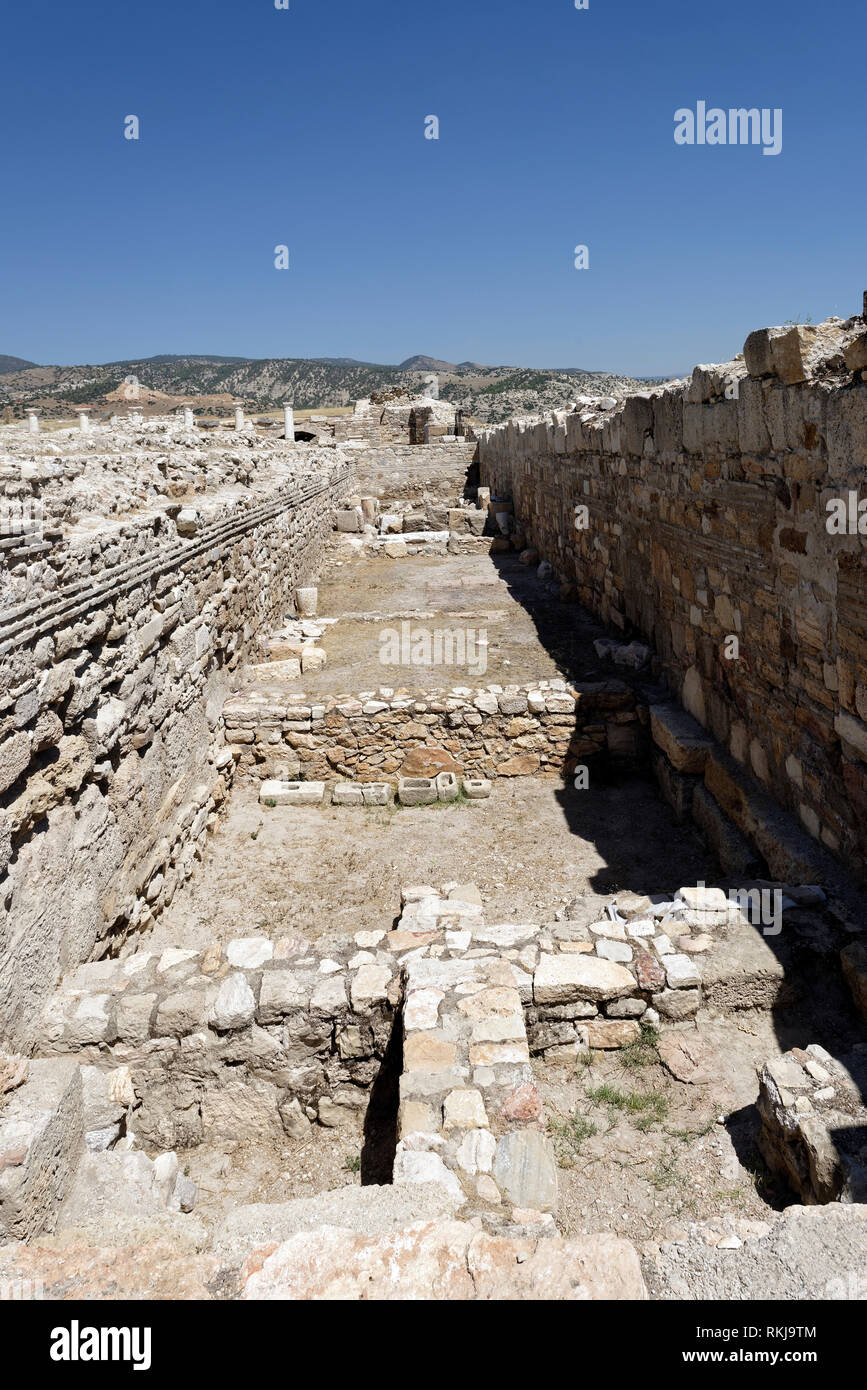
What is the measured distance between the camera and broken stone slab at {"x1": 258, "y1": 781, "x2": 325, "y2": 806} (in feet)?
22.4

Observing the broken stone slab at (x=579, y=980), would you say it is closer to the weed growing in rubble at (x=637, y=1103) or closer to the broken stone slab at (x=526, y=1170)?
the weed growing in rubble at (x=637, y=1103)

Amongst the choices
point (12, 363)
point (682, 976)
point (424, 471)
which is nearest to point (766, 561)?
point (682, 976)

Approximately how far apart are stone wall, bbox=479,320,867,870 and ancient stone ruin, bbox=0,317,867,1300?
0.09 ft

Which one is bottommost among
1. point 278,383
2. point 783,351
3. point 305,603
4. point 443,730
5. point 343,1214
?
point 343,1214

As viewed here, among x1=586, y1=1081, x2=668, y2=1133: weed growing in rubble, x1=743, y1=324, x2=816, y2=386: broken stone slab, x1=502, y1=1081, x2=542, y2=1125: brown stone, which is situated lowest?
x1=586, y1=1081, x2=668, y2=1133: weed growing in rubble

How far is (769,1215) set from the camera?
2.78m

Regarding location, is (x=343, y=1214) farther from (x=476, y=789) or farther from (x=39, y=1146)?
(x=476, y=789)

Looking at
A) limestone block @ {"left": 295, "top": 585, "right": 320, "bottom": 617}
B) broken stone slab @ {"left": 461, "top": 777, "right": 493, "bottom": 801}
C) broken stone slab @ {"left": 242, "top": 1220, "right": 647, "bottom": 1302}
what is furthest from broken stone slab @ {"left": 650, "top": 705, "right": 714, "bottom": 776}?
limestone block @ {"left": 295, "top": 585, "right": 320, "bottom": 617}

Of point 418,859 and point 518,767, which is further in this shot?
point 518,767

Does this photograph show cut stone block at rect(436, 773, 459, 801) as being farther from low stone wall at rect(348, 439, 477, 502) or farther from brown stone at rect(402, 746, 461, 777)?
low stone wall at rect(348, 439, 477, 502)

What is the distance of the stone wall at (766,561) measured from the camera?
3.73 meters

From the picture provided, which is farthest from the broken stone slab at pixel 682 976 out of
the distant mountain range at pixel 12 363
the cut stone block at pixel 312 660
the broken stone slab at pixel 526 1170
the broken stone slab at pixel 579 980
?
the distant mountain range at pixel 12 363

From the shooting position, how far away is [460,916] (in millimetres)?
4262

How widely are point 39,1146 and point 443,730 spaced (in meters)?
4.77
